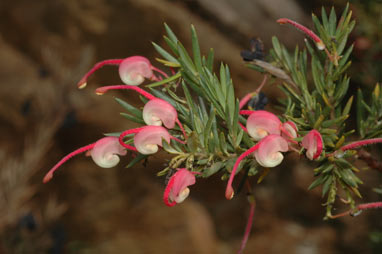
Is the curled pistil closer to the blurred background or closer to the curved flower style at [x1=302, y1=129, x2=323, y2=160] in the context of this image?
the curved flower style at [x1=302, y1=129, x2=323, y2=160]

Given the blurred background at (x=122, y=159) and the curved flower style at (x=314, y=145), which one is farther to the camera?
the blurred background at (x=122, y=159)

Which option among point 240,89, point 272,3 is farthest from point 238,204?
point 272,3

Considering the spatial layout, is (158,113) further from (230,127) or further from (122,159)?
(122,159)

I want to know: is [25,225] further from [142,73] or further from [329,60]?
[329,60]

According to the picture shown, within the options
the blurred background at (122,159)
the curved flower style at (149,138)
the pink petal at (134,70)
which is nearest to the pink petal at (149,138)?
the curved flower style at (149,138)

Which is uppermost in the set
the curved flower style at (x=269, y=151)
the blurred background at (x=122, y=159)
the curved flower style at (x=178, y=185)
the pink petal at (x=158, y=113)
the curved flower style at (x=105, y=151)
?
the curved flower style at (x=269, y=151)

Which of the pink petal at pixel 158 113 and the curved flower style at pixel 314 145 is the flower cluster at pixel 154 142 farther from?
the curved flower style at pixel 314 145

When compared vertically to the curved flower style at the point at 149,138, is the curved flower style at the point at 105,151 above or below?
below
